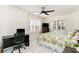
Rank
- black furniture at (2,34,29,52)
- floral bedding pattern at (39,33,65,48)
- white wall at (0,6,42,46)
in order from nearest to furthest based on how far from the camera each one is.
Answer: white wall at (0,6,42,46) → black furniture at (2,34,29,52) → floral bedding pattern at (39,33,65,48)

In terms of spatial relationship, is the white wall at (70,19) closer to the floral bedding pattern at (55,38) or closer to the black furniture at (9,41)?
the floral bedding pattern at (55,38)

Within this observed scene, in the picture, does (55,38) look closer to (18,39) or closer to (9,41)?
(18,39)

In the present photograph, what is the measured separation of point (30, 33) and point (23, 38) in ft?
0.65

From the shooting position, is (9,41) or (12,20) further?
(9,41)

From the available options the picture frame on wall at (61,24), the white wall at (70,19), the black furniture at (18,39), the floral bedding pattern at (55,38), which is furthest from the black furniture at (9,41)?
the picture frame on wall at (61,24)

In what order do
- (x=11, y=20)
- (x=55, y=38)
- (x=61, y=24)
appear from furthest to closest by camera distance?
1. (x=55, y=38)
2. (x=61, y=24)
3. (x=11, y=20)

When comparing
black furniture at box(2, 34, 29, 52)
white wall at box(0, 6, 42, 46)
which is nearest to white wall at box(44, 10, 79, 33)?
white wall at box(0, 6, 42, 46)

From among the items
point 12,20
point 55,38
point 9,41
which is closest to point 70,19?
point 55,38

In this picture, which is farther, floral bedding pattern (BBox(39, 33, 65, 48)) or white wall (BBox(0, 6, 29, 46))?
floral bedding pattern (BBox(39, 33, 65, 48))

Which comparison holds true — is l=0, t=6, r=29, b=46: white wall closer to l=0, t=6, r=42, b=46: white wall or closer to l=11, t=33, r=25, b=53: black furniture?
l=0, t=6, r=42, b=46: white wall
